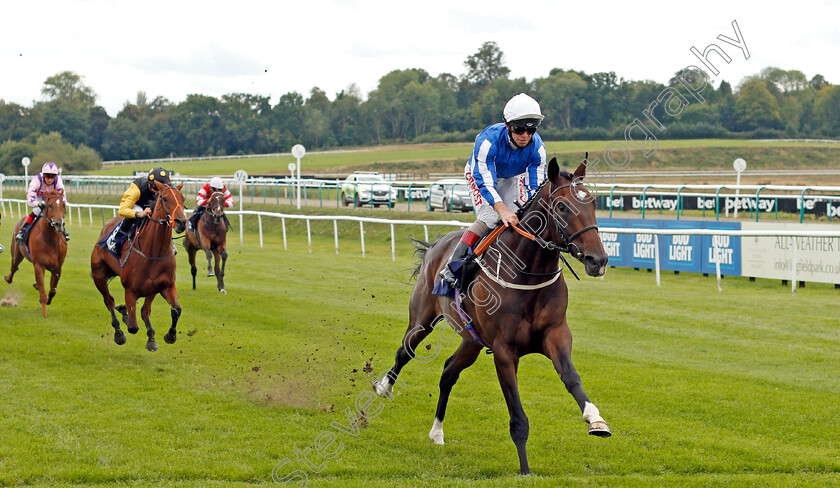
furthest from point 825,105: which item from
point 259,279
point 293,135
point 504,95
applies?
point 259,279

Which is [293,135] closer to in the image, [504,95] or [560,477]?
[504,95]

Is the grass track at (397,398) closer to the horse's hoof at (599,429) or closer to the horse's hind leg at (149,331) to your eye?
the horse's hind leg at (149,331)

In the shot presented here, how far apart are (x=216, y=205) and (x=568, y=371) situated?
402 inches

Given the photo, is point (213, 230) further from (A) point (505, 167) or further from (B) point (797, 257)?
(B) point (797, 257)

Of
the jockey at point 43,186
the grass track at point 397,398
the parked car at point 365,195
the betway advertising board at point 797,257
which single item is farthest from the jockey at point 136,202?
the parked car at point 365,195

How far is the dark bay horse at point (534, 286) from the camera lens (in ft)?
14.0

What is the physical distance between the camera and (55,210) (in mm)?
9742

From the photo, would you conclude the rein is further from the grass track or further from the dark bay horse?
Answer: the grass track

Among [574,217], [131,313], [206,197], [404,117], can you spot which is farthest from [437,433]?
[404,117]

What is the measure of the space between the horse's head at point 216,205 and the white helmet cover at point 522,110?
9.53 m

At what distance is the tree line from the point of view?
1462 inches

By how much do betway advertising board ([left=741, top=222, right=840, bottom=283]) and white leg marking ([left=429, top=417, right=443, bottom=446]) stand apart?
9.59 m

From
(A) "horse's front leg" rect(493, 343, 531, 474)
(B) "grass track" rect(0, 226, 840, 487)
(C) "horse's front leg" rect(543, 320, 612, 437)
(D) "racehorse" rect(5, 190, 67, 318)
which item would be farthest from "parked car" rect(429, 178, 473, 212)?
(C) "horse's front leg" rect(543, 320, 612, 437)

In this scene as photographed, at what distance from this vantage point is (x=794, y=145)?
49.2m
